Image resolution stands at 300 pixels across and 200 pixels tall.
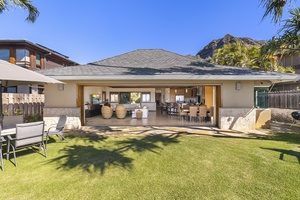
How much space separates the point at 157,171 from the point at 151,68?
6675mm

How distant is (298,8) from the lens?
661 centimetres

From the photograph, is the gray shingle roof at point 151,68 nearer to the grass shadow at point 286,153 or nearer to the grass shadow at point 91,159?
the grass shadow at point 286,153

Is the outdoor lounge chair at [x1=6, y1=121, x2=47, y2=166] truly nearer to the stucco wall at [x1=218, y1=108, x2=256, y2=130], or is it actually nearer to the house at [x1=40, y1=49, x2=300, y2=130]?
the house at [x1=40, y1=49, x2=300, y2=130]

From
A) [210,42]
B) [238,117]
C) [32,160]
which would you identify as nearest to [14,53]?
[32,160]

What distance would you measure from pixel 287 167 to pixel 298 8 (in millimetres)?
6215

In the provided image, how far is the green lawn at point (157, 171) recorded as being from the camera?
3.42m

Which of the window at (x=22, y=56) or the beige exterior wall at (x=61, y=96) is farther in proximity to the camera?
the window at (x=22, y=56)

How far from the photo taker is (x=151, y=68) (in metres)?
9.90

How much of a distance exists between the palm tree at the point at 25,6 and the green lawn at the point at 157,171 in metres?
6.44

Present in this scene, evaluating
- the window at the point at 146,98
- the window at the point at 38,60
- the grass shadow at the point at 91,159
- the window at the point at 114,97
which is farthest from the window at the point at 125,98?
the grass shadow at the point at 91,159

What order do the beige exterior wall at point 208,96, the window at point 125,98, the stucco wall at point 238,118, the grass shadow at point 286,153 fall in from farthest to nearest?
the window at point 125,98
the beige exterior wall at point 208,96
the stucco wall at point 238,118
the grass shadow at point 286,153

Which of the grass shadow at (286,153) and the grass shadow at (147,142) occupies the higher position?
the grass shadow at (147,142)

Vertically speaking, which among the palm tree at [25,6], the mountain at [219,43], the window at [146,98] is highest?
the mountain at [219,43]

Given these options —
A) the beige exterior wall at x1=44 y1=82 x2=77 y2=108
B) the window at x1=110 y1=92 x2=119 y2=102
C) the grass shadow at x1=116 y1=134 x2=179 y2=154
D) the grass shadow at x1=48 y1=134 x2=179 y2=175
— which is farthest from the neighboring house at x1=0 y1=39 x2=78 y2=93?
the grass shadow at x1=116 y1=134 x2=179 y2=154
